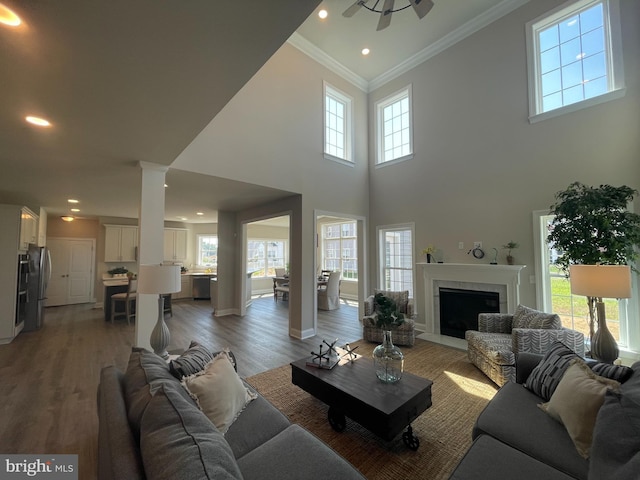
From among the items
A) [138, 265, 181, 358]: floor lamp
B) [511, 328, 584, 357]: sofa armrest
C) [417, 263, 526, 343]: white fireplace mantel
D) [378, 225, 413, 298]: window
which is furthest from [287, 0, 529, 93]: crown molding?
[511, 328, 584, 357]: sofa armrest

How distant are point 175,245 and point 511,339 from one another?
960cm

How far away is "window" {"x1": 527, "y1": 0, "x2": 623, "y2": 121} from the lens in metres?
3.72

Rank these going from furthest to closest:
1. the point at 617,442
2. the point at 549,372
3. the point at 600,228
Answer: the point at 600,228, the point at 549,372, the point at 617,442

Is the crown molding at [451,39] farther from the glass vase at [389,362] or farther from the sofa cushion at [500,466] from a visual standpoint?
the sofa cushion at [500,466]

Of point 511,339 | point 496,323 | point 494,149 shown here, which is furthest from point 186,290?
point 494,149

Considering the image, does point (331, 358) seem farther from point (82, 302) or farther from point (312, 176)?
point (82, 302)

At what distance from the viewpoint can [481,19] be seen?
4.85 m

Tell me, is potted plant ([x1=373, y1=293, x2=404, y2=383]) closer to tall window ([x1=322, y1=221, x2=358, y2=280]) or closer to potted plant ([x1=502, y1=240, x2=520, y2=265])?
potted plant ([x1=502, y1=240, x2=520, y2=265])

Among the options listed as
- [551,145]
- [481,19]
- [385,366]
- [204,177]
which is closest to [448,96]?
[481,19]

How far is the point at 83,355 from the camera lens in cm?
395

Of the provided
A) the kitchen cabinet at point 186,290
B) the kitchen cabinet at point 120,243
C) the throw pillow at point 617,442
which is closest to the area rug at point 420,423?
the throw pillow at point 617,442

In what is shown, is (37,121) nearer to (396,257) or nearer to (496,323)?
(496,323)

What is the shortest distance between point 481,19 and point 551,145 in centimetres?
274

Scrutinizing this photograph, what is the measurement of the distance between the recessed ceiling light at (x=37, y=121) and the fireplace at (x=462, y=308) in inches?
223
